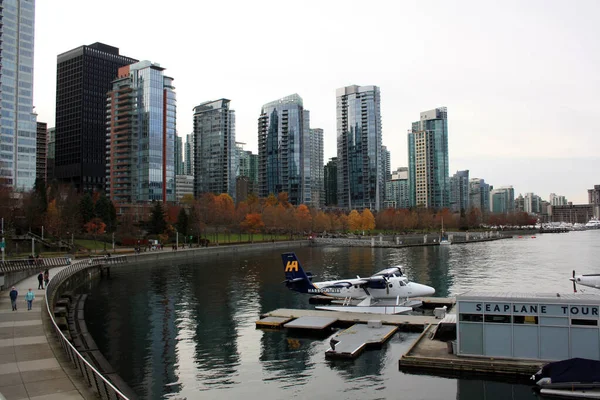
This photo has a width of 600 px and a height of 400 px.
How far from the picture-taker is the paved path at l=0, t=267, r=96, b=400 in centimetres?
1822

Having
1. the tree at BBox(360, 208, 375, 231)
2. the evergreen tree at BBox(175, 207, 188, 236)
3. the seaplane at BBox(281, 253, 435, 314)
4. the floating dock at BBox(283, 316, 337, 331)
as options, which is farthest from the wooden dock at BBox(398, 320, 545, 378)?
the tree at BBox(360, 208, 375, 231)

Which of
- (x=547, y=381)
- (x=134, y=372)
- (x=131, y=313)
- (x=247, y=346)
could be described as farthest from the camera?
(x=131, y=313)

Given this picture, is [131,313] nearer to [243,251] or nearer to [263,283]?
[263,283]

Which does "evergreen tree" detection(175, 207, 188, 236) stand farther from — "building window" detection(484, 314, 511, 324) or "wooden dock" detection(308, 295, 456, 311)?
"building window" detection(484, 314, 511, 324)

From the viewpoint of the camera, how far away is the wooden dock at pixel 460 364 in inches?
965

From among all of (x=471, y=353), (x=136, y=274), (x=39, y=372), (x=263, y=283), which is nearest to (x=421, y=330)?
(x=471, y=353)

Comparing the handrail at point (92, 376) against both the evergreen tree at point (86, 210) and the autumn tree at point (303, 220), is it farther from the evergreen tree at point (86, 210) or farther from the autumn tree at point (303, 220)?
the autumn tree at point (303, 220)

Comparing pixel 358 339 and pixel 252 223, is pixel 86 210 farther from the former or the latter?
pixel 358 339

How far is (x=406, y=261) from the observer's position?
309ft

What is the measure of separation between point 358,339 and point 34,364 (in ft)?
62.2

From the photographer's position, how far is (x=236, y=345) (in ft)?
109

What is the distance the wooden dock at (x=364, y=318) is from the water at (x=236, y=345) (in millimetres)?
2183

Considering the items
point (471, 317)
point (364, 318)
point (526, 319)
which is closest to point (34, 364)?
point (471, 317)

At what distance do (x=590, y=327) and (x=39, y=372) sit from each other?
25.4 meters
